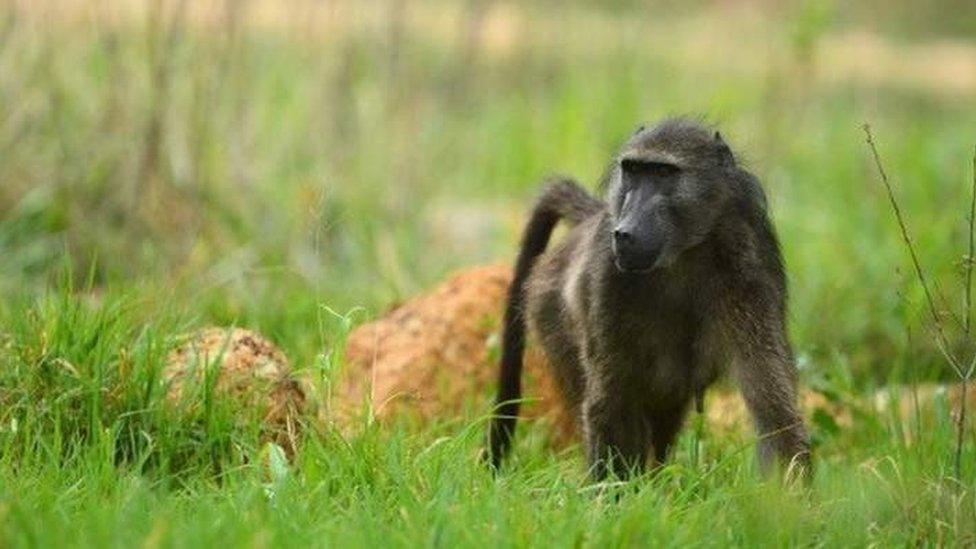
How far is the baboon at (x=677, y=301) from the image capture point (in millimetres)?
4750

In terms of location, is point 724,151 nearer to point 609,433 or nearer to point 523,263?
point 609,433

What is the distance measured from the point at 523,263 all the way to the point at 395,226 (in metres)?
3.15

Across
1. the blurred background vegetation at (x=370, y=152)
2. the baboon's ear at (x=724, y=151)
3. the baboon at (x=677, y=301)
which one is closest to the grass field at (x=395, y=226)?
the blurred background vegetation at (x=370, y=152)

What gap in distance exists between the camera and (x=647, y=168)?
4.76 meters

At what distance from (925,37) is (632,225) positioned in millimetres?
9515

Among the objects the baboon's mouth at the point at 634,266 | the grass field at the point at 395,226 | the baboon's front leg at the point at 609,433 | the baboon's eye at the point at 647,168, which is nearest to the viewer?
the grass field at the point at 395,226

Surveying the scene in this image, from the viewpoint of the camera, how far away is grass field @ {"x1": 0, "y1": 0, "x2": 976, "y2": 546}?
4.11 meters

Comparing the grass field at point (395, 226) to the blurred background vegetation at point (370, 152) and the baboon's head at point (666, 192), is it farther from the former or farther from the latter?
the baboon's head at point (666, 192)


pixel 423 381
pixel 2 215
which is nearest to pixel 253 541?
pixel 423 381

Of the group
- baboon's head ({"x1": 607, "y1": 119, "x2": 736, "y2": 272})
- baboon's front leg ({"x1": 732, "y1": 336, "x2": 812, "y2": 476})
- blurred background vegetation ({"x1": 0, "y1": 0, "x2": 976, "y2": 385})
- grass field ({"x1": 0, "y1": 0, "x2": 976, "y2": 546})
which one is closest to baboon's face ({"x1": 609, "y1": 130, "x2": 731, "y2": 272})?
baboon's head ({"x1": 607, "y1": 119, "x2": 736, "y2": 272})

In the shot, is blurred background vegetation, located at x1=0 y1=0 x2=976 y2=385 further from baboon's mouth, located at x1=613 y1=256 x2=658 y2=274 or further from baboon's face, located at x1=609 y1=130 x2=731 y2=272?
baboon's mouth, located at x1=613 y1=256 x2=658 y2=274

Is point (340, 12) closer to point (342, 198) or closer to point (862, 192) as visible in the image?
point (342, 198)

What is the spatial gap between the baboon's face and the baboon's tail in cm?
61

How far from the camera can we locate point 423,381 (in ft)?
19.7
